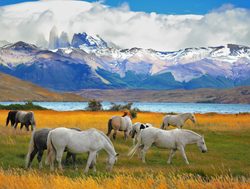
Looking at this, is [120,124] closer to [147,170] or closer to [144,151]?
[144,151]

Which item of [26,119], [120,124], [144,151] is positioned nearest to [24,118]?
[26,119]

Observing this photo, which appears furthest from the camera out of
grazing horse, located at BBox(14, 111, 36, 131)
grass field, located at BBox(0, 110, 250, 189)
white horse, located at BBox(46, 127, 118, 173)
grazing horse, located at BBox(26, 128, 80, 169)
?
grazing horse, located at BBox(14, 111, 36, 131)

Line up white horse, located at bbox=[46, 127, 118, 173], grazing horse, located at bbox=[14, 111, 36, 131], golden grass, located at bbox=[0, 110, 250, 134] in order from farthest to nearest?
1. golden grass, located at bbox=[0, 110, 250, 134]
2. grazing horse, located at bbox=[14, 111, 36, 131]
3. white horse, located at bbox=[46, 127, 118, 173]

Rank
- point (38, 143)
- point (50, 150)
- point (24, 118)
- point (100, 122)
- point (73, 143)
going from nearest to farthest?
1. point (73, 143)
2. point (50, 150)
3. point (38, 143)
4. point (24, 118)
5. point (100, 122)

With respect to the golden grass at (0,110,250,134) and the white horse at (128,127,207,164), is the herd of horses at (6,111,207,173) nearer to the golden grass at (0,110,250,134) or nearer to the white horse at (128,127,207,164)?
the white horse at (128,127,207,164)

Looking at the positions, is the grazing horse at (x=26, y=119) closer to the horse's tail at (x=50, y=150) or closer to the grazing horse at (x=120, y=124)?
the grazing horse at (x=120, y=124)

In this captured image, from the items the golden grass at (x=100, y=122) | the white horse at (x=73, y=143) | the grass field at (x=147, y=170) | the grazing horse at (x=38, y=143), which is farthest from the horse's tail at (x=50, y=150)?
the golden grass at (x=100, y=122)

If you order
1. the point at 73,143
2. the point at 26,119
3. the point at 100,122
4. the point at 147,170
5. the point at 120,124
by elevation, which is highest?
the point at 73,143

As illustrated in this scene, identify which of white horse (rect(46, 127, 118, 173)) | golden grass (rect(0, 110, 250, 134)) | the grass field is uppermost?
white horse (rect(46, 127, 118, 173))

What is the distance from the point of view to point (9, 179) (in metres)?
12.0

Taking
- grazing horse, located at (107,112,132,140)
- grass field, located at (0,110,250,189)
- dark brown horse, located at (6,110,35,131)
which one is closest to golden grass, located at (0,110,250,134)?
dark brown horse, located at (6,110,35,131)

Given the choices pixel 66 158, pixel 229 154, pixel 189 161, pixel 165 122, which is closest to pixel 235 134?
pixel 165 122

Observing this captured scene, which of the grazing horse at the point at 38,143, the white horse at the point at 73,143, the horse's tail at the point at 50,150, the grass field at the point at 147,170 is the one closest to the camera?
the grass field at the point at 147,170

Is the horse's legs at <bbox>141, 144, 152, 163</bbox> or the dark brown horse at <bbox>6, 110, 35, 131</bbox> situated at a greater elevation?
the dark brown horse at <bbox>6, 110, 35, 131</bbox>
